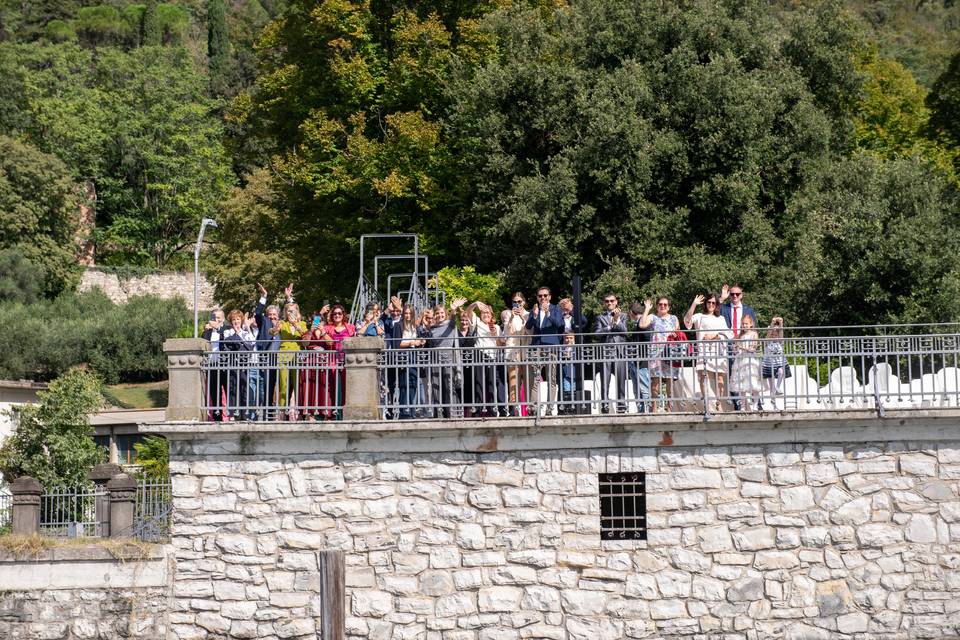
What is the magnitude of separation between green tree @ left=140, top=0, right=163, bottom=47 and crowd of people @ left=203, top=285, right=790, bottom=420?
91.1m

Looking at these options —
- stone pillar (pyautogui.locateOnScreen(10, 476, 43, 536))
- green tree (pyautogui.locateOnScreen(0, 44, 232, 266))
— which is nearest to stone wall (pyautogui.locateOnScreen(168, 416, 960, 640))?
stone pillar (pyautogui.locateOnScreen(10, 476, 43, 536))

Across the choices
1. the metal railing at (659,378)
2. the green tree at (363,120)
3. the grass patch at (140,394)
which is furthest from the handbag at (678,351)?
the grass patch at (140,394)

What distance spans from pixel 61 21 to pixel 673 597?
99.0 meters

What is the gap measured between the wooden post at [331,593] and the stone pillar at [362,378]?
1.86m

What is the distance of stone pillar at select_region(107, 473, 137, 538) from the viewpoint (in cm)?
1870

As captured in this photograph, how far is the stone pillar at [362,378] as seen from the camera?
1664 cm

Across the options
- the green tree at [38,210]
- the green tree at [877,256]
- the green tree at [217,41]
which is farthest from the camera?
the green tree at [217,41]

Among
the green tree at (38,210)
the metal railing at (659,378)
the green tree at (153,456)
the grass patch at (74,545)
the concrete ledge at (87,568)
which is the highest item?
the green tree at (38,210)

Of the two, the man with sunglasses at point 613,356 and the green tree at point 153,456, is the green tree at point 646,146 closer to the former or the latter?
the man with sunglasses at point 613,356

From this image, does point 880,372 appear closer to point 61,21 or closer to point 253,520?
point 253,520

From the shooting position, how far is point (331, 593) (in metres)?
15.4

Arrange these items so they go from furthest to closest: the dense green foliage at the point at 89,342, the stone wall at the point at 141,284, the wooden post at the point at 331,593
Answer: the stone wall at the point at 141,284 → the dense green foliage at the point at 89,342 → the wooden post at the point at 331,593

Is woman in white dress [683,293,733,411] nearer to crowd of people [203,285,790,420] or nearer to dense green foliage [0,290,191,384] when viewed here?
crowd of people [203,285,790,420]

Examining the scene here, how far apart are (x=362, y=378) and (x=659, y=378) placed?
11.2 feet
